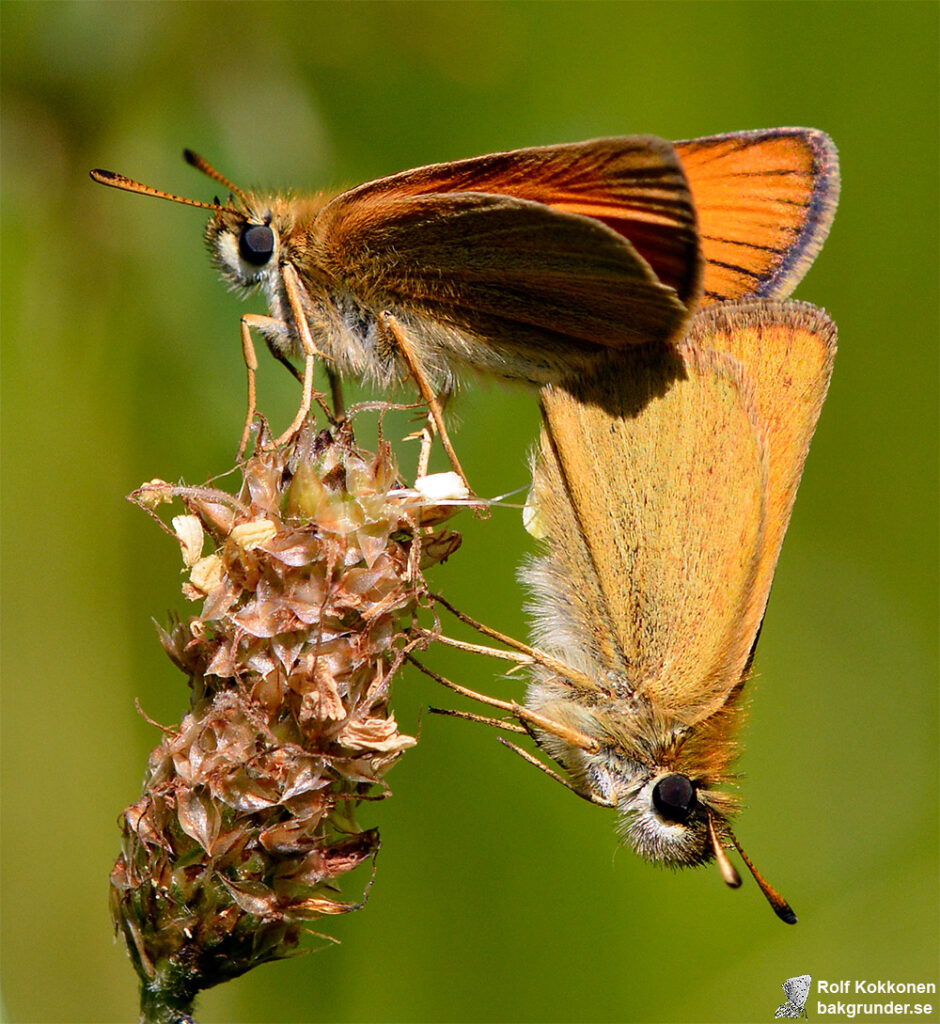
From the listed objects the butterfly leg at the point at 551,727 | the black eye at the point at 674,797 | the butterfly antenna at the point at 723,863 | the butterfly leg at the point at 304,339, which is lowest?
the butterfly antenna at the point at 723,863

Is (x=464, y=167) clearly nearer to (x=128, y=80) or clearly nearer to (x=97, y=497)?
(x=128, y=80)

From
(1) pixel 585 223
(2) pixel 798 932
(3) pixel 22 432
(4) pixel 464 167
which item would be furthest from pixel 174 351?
(2) pixel 798 932

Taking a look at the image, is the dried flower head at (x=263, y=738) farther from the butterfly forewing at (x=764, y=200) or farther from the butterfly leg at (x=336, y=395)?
the butterfly forewing at (x=764, y=200)

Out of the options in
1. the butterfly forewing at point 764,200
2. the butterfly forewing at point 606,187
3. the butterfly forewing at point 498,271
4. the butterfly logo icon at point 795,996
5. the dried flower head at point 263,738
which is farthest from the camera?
the butterfly logo icon at point 795,996

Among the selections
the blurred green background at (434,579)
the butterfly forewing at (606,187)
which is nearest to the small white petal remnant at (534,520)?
the blurred green background at (434,579)

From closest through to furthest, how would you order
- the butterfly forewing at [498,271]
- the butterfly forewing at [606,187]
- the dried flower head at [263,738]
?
the dried flower head at [263,738]
the butterfly forewing at [606,187]
the butterfly forewing at [498,271]

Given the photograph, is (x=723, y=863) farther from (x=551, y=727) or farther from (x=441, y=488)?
(x=441, y=488)

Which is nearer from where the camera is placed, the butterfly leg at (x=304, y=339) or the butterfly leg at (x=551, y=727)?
the butterfly leg at (x=304, y=339)

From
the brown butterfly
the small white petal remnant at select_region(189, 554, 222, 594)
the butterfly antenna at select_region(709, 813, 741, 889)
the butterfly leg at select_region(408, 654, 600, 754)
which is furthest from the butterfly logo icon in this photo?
the small white petal remnant at select_region(189, 554, 222, 594)

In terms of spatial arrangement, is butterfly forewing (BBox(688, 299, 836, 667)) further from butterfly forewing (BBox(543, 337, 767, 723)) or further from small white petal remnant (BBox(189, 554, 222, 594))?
small white petal remnant (BBox(189, 554, 222, 594))
